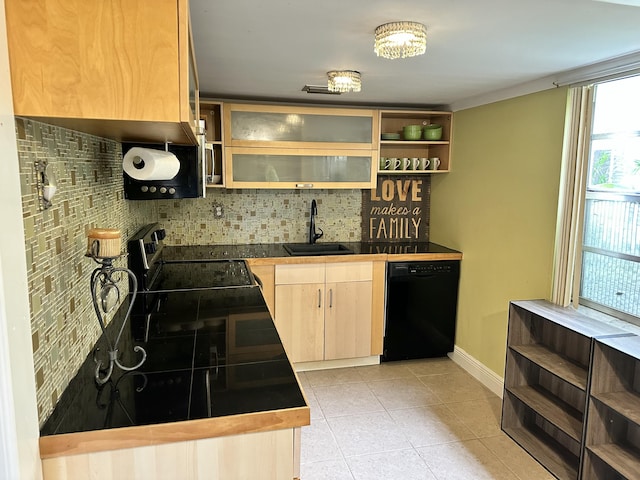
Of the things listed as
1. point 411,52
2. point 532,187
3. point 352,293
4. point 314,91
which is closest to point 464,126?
point 532,187

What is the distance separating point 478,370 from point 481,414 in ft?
1.84

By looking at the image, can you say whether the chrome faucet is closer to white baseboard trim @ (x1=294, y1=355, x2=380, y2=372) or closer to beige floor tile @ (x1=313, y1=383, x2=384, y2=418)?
white baseboard trim @ (x1=294, y1=355, x2=380, y2=372)

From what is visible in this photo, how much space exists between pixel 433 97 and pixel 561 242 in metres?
1.51

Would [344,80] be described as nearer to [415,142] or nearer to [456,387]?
[415,142]

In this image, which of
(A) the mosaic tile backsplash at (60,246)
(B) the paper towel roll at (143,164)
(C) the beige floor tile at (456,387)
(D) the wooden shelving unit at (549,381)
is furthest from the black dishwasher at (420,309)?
(A) the mosaic tile backsplash at (60,246)

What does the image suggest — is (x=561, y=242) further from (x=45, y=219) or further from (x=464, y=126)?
(x=45, y=219)

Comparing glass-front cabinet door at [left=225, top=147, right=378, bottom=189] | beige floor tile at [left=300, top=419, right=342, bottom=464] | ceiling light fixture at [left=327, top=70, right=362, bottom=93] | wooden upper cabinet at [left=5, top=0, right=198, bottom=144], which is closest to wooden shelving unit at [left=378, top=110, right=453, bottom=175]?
glass-front cabinet door at [left=225, top=147, right=378, bottom=189]

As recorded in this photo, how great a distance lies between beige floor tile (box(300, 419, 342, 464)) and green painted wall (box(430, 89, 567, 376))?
1.39 m

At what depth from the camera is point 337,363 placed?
373 centimetres

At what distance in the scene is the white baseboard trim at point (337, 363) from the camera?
12.1 ft

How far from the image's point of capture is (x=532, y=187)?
2.90 meters

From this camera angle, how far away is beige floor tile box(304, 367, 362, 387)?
3478 mm

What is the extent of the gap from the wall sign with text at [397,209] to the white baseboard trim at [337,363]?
1110mm

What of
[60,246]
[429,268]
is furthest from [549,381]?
[60,246]
